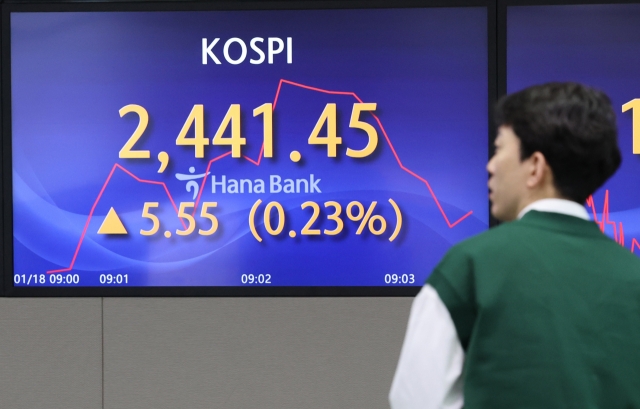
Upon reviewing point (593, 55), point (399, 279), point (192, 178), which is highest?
point (593, 55)

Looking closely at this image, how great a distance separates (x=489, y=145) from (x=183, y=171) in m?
1.20

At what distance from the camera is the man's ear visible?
1.10 metres

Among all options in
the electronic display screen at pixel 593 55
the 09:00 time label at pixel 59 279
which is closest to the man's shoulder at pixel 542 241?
the electronic display screen at pixel 593 55

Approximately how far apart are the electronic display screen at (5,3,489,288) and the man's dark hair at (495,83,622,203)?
199cm

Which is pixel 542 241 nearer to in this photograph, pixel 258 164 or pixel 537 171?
pixel 537 171

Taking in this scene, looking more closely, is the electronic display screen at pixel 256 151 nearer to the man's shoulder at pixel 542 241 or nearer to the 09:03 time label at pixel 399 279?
the 09:03 time label at pixel 399 279

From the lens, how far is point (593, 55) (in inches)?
Answer: 123

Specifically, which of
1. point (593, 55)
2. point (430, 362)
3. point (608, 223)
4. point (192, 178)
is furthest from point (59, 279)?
point (430, 362)

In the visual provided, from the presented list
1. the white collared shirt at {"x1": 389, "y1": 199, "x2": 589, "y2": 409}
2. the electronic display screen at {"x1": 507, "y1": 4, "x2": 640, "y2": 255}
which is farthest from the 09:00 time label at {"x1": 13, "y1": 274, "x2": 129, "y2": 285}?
the white collared shirt at {"x1": 389, "y1": 199, "x2": 589, "y2": 409}

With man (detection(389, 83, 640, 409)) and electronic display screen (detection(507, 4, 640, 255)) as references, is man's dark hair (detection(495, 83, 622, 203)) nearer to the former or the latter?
man (detection(389, 83, 640, 409))

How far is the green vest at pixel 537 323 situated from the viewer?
3.43 ft

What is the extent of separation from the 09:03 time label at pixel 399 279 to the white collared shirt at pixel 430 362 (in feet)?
6.68

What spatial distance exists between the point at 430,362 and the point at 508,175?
0.29 metres

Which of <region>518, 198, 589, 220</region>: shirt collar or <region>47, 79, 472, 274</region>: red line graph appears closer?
<region>518, 198, 589, 220</region>: shirt collar
